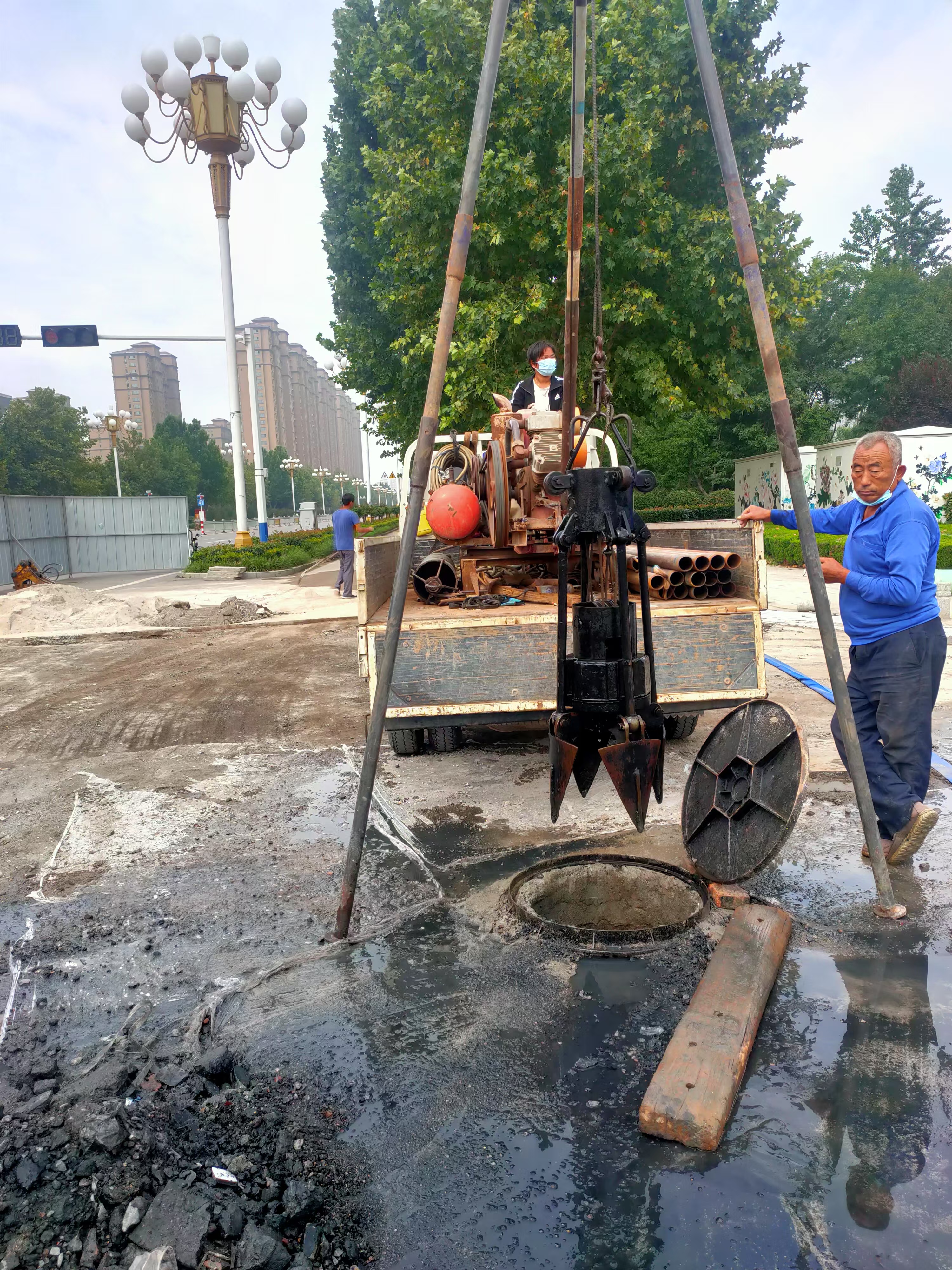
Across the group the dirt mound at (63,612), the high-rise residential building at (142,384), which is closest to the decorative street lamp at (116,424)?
the dirt mound at (63,612)

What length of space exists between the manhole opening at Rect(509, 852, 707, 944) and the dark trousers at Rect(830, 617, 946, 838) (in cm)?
98

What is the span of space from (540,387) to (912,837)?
3938mm

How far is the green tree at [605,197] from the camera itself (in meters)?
14.0

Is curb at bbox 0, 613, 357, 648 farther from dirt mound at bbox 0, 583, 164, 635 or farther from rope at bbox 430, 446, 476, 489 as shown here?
rope at bbox 430, 446, 476, 489

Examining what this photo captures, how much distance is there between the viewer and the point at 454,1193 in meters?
2.28

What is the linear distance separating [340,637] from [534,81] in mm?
9260

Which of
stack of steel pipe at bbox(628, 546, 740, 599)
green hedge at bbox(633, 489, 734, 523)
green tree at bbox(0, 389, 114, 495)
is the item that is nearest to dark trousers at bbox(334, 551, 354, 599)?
stack of steel pipe at bbox(628, 546, 740, 599)

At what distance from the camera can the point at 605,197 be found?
14.3 meters

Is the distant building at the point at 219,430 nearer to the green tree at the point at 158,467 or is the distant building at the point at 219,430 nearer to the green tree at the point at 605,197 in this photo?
the green tree at the point at 158,467

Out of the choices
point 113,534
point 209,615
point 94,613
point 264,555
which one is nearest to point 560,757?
point 209,615

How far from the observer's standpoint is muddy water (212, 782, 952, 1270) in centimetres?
213

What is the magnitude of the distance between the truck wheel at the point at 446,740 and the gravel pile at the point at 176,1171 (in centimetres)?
369

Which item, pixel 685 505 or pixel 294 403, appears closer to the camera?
pixel 685 505

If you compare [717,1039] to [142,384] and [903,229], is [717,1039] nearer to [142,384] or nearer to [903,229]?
[903,229]
